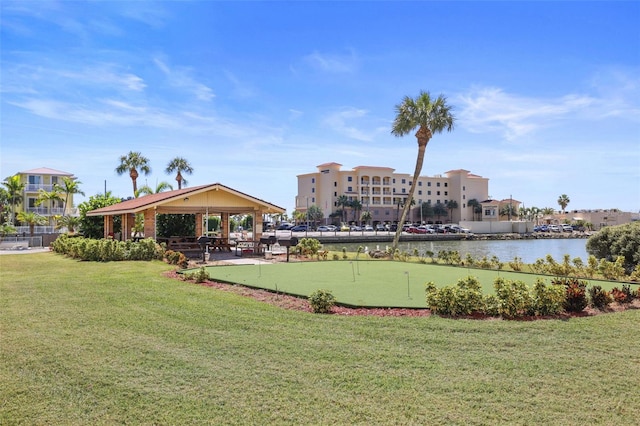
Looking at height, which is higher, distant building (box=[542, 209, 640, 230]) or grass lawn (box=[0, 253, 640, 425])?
distant building (box=[542, 209, 640, 230])

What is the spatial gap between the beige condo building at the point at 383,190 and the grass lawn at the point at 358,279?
77.7 meters

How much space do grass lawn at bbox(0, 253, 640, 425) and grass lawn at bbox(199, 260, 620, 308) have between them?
1.84 metres

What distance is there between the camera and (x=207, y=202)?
2273 centimetres

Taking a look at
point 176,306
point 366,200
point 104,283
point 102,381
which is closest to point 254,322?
point 176,306

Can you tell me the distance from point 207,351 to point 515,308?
5.57 m

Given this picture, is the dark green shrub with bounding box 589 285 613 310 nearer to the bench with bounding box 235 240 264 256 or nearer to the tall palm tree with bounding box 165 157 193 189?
the bench with bounding box 235 240 264 256

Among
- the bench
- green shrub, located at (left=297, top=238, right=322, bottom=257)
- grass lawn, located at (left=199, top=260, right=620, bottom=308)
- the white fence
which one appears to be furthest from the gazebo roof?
the white fence

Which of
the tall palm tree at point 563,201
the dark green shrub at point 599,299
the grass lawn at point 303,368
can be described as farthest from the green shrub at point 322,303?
the tall palm tree at point 563,201

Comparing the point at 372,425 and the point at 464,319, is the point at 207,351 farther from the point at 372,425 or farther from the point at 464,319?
the point at 464,319

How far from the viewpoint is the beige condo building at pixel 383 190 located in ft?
318

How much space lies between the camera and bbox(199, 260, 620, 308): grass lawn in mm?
10133

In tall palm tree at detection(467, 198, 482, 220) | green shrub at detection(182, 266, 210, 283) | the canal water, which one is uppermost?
tall palm tree at detection(467, 198, 482, 220)

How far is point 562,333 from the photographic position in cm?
729

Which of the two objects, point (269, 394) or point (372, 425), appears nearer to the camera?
point (372, 425)
